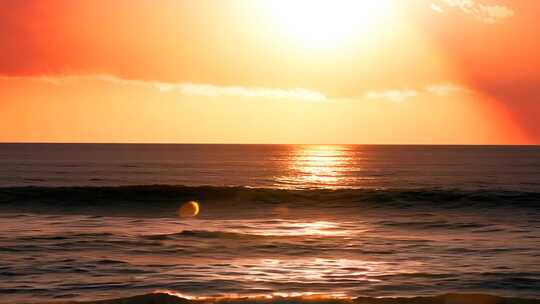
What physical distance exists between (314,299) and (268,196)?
3374 cm

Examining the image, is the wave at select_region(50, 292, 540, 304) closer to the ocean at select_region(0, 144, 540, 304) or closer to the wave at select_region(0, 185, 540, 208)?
the ocean at select_region(0, 144, 540, 304)

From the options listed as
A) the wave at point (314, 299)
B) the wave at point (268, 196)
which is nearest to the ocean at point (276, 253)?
the wave at point (314, 299)

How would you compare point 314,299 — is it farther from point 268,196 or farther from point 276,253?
point 268,196

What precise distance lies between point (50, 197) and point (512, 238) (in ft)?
113

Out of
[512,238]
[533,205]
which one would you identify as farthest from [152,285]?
[533,205]

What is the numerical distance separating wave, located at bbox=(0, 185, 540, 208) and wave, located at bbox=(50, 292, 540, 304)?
29248 millimetres

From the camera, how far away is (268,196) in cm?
5128

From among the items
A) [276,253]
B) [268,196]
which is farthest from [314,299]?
[268,196]

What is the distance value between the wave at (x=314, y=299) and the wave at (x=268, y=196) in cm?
2925

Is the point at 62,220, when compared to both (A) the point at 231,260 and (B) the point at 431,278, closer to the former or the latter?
(A) the point at 231,260

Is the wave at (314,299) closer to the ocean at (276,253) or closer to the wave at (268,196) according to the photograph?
the ocean at (276,253)

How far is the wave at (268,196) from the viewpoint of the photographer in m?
48.7

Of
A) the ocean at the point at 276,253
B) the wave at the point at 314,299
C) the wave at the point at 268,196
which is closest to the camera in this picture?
the wave at the point at 314,299

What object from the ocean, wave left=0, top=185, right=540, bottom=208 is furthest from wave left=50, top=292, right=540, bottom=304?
wave left=0, top=185, right=540, bottom=208
